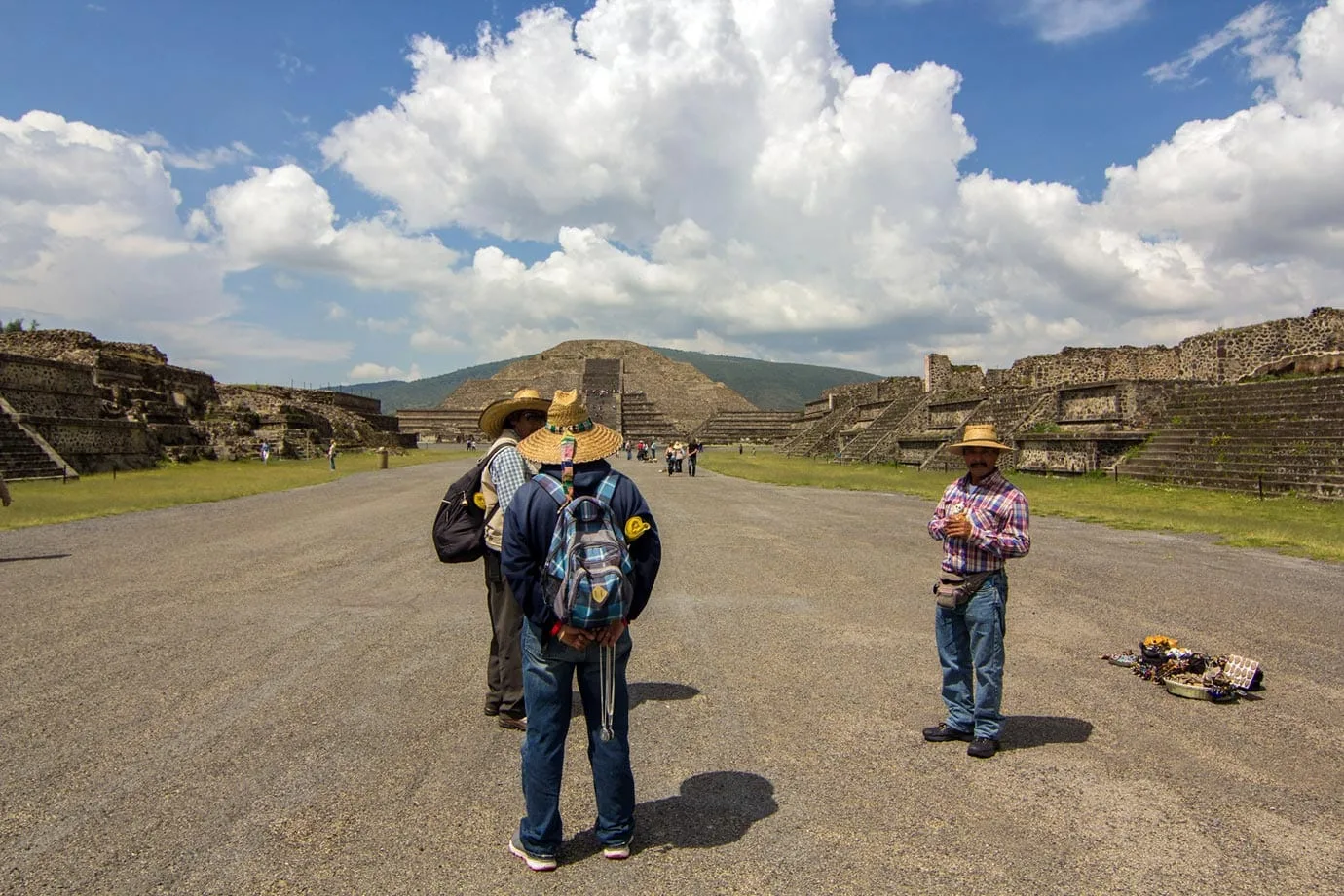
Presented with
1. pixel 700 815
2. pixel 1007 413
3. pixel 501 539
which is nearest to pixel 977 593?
pixel 700 815

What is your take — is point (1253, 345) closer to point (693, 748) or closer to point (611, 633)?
point (693, 748)

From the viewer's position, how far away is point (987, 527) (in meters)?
4.20

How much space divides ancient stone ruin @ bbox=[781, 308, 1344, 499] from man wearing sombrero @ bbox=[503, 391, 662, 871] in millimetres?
15268

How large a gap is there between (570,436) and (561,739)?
1.17 metres

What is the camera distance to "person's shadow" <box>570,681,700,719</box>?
488cm

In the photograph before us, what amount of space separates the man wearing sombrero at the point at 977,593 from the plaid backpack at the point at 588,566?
1.96 m

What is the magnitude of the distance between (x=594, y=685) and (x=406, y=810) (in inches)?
39.9

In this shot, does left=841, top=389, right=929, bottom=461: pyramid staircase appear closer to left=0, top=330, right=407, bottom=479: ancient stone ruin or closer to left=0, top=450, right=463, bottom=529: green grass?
left=0, top=450, right=463, bottom=529: green grass

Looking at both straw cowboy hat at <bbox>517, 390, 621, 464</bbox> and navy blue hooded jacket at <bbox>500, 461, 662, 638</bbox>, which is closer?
navy blue hooded jacket at <bbox>500, 461, 662, 638</bbox>

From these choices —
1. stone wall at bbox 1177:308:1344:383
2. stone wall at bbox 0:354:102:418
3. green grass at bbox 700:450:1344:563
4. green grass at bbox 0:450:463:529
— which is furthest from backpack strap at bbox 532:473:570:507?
stone wall at bbox 0:354:102:418

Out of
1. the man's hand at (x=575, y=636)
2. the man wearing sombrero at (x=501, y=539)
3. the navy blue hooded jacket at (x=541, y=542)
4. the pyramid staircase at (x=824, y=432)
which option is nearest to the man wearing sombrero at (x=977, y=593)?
the navy blue hooded jacket at (x=541, y=542)

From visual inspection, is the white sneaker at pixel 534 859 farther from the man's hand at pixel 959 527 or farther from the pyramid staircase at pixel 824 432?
the pyramid staircase at pixel 824 432

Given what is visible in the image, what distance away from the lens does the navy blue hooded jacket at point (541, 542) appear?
10.0 feet

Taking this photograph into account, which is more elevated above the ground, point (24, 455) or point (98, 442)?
point (98, 442)
